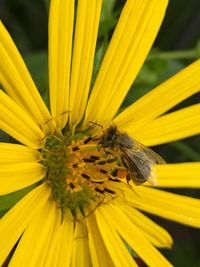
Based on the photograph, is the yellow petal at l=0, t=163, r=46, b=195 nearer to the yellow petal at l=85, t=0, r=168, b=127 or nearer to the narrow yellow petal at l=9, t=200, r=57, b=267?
the narrow yellow petal at l=9, t=200, r=57, b=267

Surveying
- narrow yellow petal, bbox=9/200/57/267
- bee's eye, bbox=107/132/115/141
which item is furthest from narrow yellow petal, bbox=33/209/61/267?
bee's eye, bbox=107/132/115/141

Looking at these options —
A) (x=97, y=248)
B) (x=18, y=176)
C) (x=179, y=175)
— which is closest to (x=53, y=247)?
(x=97, y=248)

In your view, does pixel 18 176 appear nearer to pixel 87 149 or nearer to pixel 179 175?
pixel 87 149

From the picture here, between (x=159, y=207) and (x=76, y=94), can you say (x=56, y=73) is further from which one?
(x=159, y=207)

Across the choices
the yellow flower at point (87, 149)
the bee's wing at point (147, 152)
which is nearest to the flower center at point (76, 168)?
the yellow flower at point (87, 149)

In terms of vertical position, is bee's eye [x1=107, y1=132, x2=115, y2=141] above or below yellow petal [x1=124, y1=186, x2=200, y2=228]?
above

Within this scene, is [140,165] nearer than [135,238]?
Yes

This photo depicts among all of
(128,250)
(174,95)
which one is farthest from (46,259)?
(174,95)
